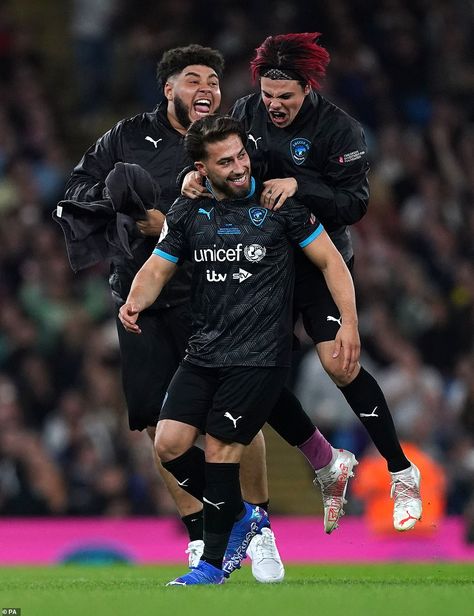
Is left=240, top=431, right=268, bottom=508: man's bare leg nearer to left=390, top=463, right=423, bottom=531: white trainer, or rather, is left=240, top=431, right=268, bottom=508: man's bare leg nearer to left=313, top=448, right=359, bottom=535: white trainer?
A: left=313, top=448, right=359, bottom=535: white trainer

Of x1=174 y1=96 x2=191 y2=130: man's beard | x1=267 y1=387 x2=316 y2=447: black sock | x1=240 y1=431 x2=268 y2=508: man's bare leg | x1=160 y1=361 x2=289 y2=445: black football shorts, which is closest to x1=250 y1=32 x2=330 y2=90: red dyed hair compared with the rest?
x1=174 y1=96 x2=191 y2=130: man's beard

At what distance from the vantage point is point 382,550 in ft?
40.1

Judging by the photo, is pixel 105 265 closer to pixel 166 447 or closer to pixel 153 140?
pixel 153 140

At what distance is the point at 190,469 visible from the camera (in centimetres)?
734

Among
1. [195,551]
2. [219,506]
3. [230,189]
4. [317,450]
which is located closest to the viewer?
[219,506]

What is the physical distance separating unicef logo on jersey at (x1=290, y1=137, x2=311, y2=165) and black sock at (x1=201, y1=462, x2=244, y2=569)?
1.60m

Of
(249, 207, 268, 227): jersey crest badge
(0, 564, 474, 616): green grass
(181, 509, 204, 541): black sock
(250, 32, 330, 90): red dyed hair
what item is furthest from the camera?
(181, 509, 204, 541): black sock

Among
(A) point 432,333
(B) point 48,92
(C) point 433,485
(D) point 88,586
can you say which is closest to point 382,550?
(C) point 433,485

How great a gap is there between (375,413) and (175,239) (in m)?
1.40

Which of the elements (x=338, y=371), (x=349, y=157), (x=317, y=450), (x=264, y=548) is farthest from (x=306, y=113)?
(x=264, y=548)

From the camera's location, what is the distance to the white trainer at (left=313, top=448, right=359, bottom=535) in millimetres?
7945

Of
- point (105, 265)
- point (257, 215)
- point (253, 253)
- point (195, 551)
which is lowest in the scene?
point (105, 265)

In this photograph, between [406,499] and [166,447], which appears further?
[406,499]

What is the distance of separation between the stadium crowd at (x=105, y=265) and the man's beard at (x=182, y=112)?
5991mm
